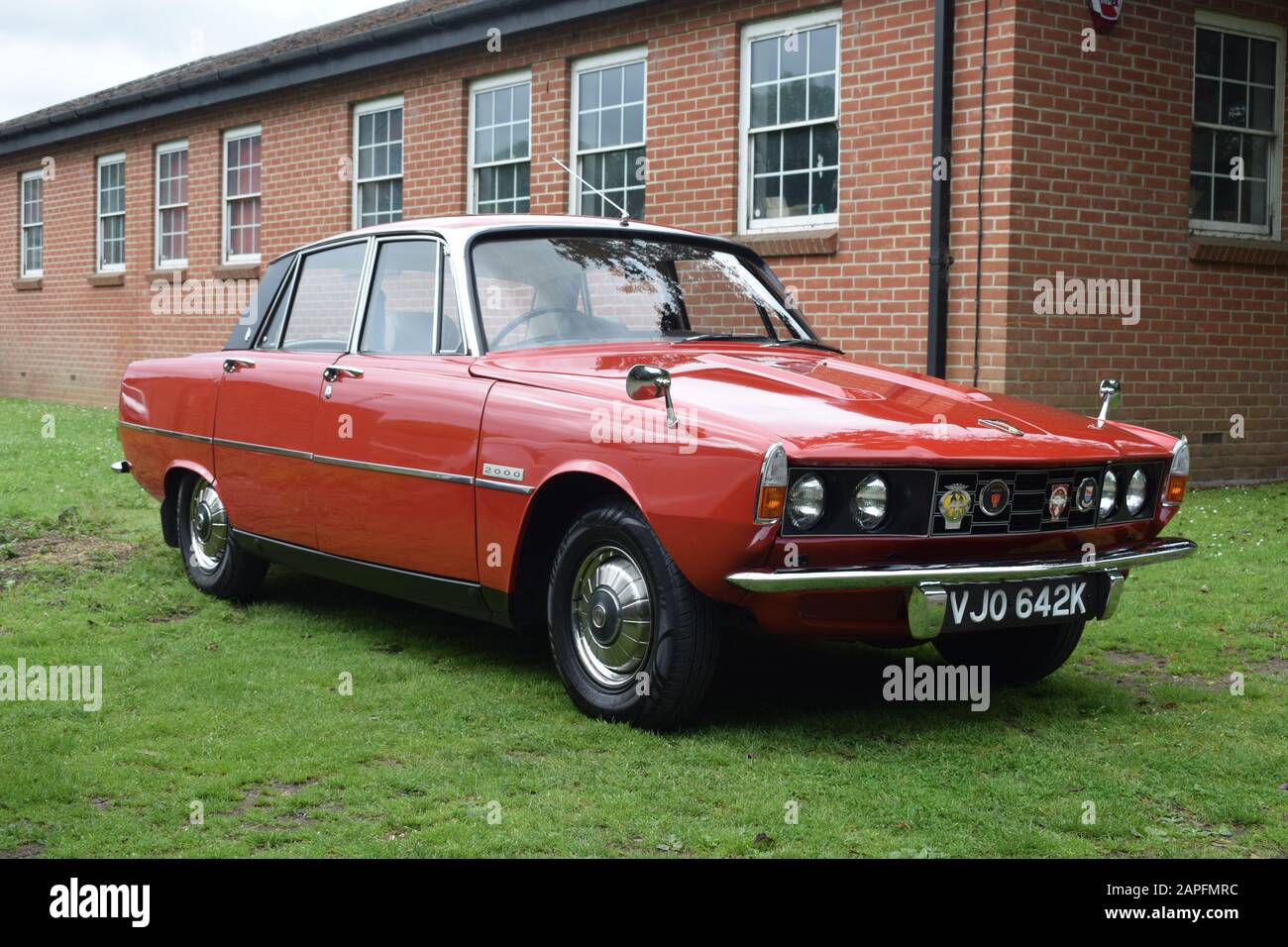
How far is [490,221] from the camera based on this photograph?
5.71 meters

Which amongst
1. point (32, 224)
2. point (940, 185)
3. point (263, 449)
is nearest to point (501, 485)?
point (263, 449)

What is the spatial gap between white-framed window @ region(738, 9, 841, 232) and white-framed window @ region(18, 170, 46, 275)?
15.1 meters

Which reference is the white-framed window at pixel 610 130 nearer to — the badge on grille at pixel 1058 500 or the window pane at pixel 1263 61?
the window pane at pixel 1263 61

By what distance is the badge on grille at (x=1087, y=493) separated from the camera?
4.68 metres

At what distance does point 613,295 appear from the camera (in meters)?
5.60

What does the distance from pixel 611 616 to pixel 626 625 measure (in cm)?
6

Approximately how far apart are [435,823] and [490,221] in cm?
272

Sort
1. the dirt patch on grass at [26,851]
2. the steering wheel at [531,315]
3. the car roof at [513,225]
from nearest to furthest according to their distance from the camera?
the dirt patch on grass at [26,851] → the steering wheel at [531,315] → the car roof at [513,225]

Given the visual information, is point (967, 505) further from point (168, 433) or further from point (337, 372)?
point (168, 433)

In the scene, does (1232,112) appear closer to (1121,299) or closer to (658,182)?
(1121,299)

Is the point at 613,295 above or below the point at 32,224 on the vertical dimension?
below

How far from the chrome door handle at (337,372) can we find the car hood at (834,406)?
0.74 meters

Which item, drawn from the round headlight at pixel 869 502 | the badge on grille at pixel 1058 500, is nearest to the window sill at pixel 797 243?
the badge on grille at pixel 1058 500

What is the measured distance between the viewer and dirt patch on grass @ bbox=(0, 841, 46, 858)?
11.4 ft
